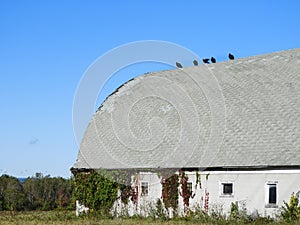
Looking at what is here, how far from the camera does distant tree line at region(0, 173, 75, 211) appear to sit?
32.2 meters

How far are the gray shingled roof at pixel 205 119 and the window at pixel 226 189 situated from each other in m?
0.82

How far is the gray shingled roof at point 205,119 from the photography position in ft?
74.9

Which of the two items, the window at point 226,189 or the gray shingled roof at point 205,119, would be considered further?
the gray shingled roof at point 205,119

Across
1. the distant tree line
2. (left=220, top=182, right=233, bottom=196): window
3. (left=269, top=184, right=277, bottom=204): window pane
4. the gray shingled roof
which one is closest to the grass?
(left=220, top=182, right=233, bottom=196): window

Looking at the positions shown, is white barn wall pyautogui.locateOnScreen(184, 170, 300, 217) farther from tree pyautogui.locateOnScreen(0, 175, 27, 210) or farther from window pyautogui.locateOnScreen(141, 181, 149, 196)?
tree pyautogui.locateOnScreen(0, 175, 27, 210)

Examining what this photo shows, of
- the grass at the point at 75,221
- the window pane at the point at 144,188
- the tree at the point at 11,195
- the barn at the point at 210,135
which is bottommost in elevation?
the grass at the point at 75,221

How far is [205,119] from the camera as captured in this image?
25.9 m

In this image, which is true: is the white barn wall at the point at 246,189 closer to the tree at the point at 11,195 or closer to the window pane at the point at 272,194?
the window pane at the point at 272,194

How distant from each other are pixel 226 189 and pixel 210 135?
2706mm

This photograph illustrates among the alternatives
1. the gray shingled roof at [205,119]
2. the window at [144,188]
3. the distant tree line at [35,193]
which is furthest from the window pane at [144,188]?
the distant tree line at [35,193]

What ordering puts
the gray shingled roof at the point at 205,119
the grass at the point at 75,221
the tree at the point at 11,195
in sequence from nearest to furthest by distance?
the grass at the point at 75,221
the gray shingled roof at the point at 205,119
the tree at the point at 11,195

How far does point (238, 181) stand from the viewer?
22.3 m

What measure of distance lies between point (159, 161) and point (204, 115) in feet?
9.76

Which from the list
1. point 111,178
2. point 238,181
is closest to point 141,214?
point 111,178
